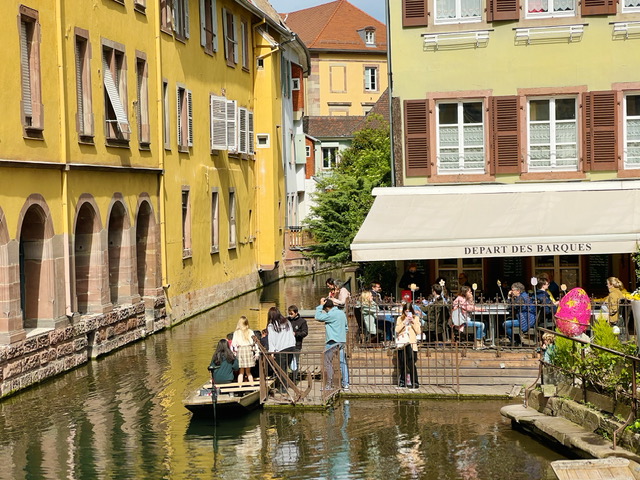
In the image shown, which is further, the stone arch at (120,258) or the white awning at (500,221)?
the stone arch at (120,258)

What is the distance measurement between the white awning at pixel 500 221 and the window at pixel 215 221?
13.7 meters

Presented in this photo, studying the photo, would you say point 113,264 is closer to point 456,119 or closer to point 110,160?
point 110,160

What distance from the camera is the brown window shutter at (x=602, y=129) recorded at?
24.8m

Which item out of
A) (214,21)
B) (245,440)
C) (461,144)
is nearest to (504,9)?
(461,144)

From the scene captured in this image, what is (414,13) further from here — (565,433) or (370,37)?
(370,37)

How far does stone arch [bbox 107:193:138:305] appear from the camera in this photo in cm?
2852

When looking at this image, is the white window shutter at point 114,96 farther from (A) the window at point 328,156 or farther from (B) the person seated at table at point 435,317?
(A) the window at point 328,156

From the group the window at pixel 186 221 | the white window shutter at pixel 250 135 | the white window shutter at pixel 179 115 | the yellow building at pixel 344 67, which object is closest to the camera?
the white window shutter at pixel 179 115

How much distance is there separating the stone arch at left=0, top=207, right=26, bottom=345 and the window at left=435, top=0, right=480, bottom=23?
1030cm

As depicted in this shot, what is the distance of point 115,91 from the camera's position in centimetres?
2722

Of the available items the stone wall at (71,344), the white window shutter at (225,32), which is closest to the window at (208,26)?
the white window shutter at (225,32)

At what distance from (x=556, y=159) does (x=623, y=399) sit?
11.7 meters

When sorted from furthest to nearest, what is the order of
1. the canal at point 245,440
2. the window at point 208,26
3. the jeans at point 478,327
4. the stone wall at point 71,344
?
1. the window at point 208,26
2. the jeans at point 478,327
3. the stone wall at point 71,344
4. the canal at point 245,440

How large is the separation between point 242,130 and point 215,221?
4.76 metres
